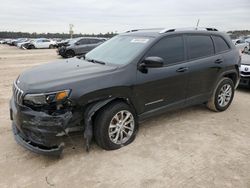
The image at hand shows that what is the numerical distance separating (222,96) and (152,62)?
8.08ft

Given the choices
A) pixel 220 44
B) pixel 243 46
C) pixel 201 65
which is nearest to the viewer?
pixel 201 65

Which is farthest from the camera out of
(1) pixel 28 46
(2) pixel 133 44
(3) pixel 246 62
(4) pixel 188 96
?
(1) pixel 28 46

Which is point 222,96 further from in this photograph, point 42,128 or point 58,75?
point 42,128

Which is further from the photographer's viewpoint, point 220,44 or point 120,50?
A: point 220,44

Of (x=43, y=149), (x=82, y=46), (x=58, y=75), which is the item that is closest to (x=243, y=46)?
(x=82, y=46)

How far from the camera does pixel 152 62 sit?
399 centimetres

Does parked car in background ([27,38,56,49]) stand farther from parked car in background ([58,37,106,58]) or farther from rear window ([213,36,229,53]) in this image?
rear window ([213,36,229,53])

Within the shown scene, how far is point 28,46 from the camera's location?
123ft

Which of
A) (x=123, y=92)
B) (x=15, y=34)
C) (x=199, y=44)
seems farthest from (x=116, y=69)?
(x=15, y=34)

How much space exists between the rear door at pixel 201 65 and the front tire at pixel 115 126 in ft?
4.78

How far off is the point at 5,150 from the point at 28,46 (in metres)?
36.2

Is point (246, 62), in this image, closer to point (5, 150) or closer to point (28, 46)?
point (5, 150)

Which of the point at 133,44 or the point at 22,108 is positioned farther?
the point at 133,44

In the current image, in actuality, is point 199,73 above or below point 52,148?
above
